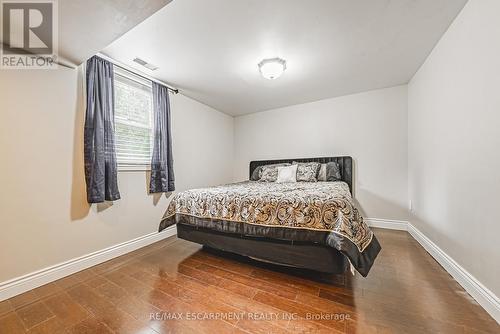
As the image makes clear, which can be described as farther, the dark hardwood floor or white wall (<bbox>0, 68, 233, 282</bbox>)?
white wall (<bbox>0, 68, 233, 282</bbox>)

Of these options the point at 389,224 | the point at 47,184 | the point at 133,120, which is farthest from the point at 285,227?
the point at 389,224

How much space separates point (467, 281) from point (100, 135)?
355 centimetres

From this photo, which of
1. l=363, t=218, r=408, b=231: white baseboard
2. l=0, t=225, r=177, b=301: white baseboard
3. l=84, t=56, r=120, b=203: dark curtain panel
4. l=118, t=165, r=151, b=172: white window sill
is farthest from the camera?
l=363, t=218, r=408, b=231: white baseboard

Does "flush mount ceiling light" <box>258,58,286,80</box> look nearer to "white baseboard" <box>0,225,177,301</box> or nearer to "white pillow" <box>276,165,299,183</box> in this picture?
"white pillow" <box>276,165,299,183</box>

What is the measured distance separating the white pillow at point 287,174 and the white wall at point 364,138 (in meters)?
0.62

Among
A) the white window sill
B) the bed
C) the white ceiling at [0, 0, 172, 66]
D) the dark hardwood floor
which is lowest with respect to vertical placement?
the dark hardwood floor

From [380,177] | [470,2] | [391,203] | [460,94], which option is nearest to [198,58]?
[470,2]

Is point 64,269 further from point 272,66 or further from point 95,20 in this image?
point 272,66

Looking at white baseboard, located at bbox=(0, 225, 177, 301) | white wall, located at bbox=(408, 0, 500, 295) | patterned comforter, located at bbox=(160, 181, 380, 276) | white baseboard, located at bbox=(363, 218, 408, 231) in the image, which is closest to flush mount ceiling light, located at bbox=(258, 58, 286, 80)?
patterned comforter, located at bbox=(160, 181, 380, 276)

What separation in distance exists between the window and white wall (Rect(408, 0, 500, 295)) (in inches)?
131

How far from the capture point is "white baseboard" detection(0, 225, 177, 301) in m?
1.50

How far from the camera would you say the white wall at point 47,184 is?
1.54 m

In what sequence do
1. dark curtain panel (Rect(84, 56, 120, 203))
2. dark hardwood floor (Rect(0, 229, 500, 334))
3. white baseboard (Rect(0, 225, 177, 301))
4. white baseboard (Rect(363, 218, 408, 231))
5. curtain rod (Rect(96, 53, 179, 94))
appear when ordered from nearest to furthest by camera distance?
dark hardwood floor (Rect(0, 229, 500, 334))
white baseboard (Rect(0, 225, 177, 301))
dark curtain panel (Rect(84, 56, 120, 203))
curtain rod (Rect(96, 53, 179, 94))
white baseboard (Rect(363, 218, 408, 231))

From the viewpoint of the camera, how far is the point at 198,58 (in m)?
2.19
